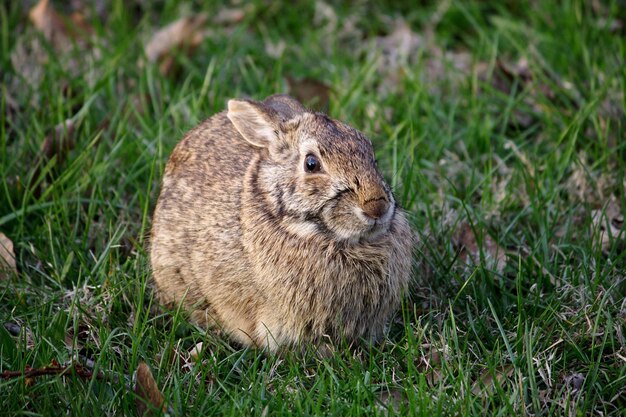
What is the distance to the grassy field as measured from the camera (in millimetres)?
3869

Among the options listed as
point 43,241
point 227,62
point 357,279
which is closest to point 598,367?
point 357,279

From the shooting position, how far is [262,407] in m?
3.73

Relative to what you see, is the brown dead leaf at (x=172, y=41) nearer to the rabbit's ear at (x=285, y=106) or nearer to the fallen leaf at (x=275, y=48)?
the fallen leaf at (x=275, y=48)

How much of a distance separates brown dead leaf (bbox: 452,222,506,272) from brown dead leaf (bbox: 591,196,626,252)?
18.8 inches

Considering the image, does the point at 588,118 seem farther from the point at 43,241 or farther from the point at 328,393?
the point at 43,241

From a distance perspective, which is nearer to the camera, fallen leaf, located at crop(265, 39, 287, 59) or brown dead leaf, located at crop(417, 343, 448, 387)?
brown dead leaf, located at crop(417, 343, 448, 387)

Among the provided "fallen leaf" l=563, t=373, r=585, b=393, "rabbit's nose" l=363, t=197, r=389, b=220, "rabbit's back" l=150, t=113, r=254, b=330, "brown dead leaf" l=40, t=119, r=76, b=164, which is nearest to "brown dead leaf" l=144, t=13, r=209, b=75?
"brown dead leaf" l=40, t=119, r=76, b=164

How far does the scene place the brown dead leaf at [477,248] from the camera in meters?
4.68

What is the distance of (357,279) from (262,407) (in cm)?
75

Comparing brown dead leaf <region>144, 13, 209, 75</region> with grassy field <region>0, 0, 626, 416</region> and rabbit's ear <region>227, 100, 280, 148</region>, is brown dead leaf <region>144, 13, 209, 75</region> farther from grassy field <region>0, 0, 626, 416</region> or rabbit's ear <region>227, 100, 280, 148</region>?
rabbit's ear <region>227, 100, 280, 148</region>

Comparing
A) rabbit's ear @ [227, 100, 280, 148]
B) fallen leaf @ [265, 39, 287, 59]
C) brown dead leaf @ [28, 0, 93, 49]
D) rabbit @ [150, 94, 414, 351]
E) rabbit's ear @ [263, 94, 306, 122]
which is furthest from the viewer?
fallen leaf @ [265, 39, 287, 59]

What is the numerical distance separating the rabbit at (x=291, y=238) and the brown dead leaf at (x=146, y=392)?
618mm

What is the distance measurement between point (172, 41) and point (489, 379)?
146 inches

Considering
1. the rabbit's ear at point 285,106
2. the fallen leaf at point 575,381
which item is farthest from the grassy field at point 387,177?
the rabbit's ear at point 285,106
